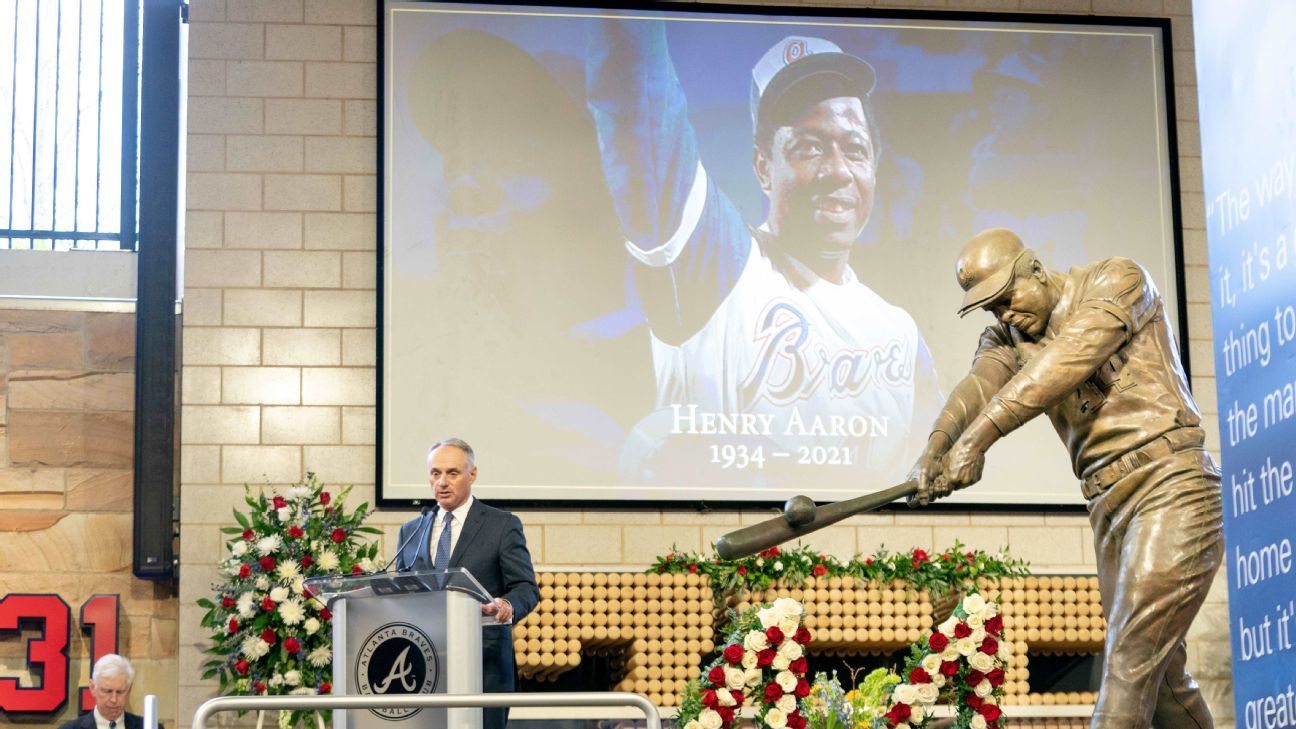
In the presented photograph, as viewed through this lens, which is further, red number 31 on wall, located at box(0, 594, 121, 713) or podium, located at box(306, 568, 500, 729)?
red number 31 on wall, located at box(0, 594, 121, 713)

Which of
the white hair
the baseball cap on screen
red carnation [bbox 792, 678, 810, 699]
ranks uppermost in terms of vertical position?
the baseball cap on screen

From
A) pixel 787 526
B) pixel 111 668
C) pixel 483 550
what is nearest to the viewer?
pixel 787 526

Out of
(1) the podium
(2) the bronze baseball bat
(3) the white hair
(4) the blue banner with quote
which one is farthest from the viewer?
(3) the white hair

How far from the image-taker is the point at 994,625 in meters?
6.17

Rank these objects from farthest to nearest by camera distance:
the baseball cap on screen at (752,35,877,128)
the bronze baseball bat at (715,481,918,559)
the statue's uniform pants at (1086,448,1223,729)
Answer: the baseball cap on screen at (752,35,877,128), the statue's uniform pants at (1086,448,1223,729), the bronze baseball bat at (715,481,918,559)

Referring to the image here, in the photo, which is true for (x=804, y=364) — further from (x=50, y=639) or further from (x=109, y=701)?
(x=50, y=639)

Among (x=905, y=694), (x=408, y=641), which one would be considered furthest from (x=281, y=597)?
(x=905, y=694)

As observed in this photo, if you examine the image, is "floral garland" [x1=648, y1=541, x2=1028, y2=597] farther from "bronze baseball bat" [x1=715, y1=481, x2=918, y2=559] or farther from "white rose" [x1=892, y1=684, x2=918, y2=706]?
"bronze baseball bat" [x1=715, y1=481, x2=918, y2=559]

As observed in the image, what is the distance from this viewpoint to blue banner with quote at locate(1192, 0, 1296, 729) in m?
2.53

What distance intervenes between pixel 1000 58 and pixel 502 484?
3717 millimetres

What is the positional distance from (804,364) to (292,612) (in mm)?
3105

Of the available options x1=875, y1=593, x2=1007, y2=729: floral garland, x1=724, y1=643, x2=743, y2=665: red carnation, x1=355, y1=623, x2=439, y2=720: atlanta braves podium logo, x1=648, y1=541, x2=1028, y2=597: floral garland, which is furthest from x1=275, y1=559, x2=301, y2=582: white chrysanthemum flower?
x1=875, y1=593, x2=1007, y2=729: floral garland

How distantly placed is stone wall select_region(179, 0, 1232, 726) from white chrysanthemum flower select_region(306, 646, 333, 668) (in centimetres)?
106

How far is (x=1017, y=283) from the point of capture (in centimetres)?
505
